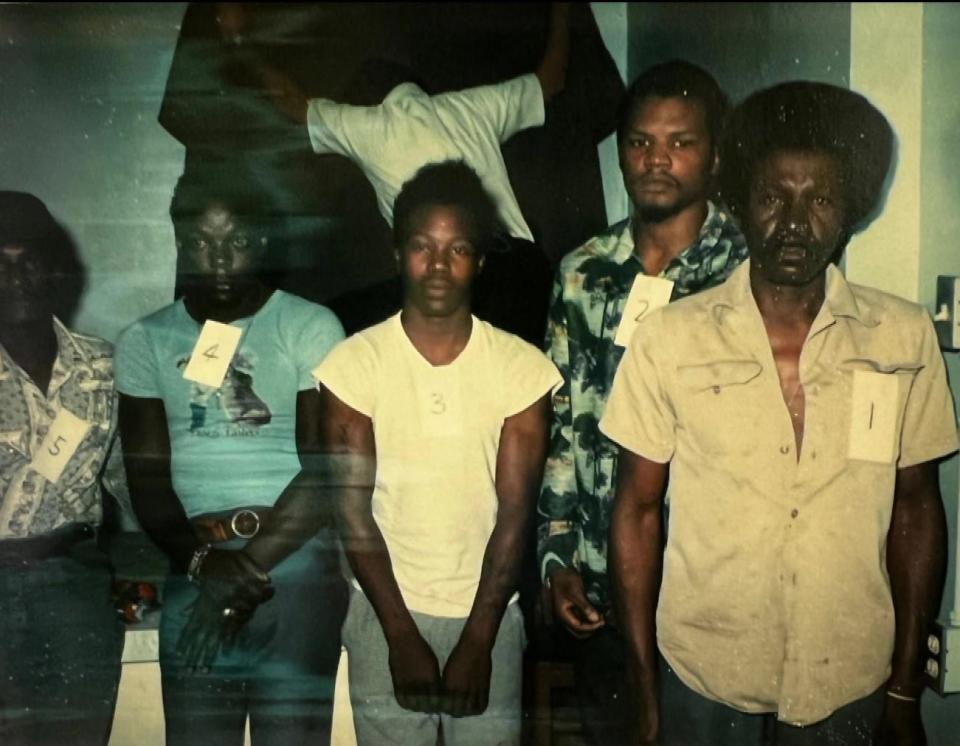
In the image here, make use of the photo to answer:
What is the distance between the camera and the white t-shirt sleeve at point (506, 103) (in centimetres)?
187

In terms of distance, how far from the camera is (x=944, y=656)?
6.03ft

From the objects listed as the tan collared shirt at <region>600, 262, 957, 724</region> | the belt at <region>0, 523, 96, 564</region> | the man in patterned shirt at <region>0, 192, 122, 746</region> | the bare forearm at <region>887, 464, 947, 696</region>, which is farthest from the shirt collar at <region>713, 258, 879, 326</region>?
the belt at <region>0, 523, 96, 564</region>

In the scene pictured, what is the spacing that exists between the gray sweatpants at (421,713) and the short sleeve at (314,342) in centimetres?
41

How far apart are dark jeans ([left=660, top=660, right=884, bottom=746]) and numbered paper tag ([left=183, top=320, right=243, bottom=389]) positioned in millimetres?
967

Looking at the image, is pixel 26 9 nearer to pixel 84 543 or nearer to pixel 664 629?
pixel 84 543

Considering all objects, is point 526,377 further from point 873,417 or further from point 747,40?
A: point 747,40

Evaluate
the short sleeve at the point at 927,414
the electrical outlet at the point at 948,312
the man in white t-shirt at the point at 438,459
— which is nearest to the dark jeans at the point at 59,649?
the man in white t-shirt at the point at 438,459

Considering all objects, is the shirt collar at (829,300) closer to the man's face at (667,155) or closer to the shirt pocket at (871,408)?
the shirt pocket at (871,408)

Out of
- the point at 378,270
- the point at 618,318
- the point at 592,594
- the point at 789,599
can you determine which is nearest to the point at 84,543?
the point at 378,270

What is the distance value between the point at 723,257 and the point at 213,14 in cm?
103

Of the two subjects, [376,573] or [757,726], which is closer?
[757,726]

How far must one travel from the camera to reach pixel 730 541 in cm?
172

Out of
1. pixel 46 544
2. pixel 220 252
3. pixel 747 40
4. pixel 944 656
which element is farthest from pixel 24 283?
pixel 944 656

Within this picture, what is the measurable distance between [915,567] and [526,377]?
2.47 feet
